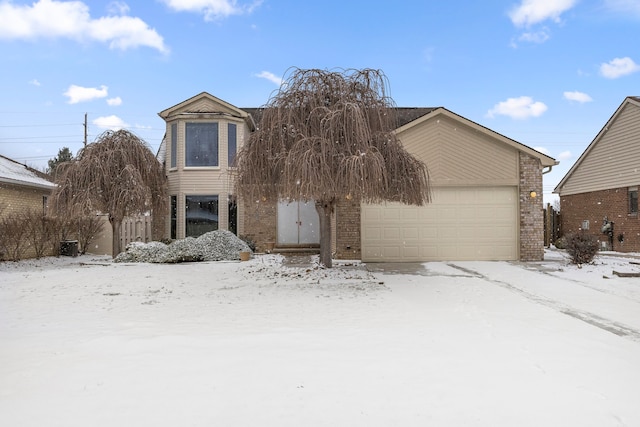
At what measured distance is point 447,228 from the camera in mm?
13492

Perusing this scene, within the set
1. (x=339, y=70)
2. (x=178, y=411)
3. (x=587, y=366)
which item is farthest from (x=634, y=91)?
(x=178, y=411)

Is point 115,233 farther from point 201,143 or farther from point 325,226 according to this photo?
point 325,226

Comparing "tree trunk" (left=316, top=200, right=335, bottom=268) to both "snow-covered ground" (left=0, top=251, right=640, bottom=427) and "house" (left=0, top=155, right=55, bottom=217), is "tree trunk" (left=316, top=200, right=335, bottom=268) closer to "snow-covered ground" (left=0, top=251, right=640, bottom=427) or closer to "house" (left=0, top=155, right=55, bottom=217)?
"snow-covered ground" (left=0, top=251, right=640, bottom=427)

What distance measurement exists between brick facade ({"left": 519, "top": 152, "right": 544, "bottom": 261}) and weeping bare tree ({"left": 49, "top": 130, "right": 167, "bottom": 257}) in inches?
472

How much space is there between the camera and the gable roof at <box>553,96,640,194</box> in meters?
17.0

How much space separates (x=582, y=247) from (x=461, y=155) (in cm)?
424

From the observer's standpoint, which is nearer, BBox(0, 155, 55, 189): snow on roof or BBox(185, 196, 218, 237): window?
BBox(0, 155, 55, 189): snow on roof

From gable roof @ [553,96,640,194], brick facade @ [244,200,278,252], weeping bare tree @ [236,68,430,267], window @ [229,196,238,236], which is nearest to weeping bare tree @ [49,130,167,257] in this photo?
window @ [229,196,238,236]

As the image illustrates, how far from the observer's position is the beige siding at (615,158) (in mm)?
16938

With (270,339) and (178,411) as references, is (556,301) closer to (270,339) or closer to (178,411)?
(270,339)

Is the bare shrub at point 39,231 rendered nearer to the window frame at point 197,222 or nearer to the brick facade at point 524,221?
the window frame at point 197,222

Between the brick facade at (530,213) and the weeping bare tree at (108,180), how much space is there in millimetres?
11996

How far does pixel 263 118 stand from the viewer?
29.3ft

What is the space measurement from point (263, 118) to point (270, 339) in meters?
5.43
